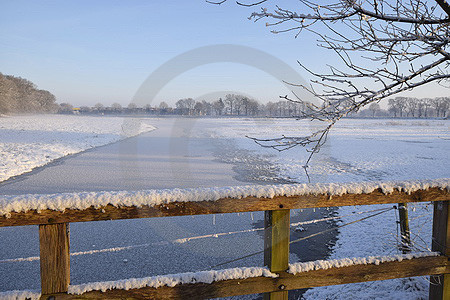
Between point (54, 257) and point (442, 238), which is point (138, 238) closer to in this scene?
point (54, 257)

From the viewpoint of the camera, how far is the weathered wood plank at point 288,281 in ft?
5.40

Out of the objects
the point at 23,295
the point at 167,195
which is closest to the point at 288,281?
the point at 167,195

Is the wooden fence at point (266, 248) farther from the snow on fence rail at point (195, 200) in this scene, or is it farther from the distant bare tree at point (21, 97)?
the distant bare tree at point (21, 97)

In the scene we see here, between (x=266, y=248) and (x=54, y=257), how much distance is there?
1142 millimetres

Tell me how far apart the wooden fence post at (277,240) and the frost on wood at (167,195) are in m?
0.13

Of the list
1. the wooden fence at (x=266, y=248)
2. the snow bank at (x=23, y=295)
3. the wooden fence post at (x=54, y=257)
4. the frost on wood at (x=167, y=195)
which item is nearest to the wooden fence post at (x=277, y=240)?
the wooden fence at (x=266, y=248)

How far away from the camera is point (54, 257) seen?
5.02 feet

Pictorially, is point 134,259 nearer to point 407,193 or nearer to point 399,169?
point 407,193

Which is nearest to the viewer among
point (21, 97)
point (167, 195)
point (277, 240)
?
point (167, 195)

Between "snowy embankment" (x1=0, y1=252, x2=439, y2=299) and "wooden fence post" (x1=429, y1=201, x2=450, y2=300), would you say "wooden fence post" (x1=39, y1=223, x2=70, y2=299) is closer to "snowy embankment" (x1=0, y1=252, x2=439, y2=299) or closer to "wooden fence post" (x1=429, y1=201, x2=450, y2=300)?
"snowy embankment" (x1=0, y1=252, x2=439, y2=299)

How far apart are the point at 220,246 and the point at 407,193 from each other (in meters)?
4.15

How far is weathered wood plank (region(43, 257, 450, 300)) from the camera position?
1.65 meters

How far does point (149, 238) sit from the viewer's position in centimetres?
594

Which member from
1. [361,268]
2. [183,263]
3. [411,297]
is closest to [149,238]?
[183,263]
